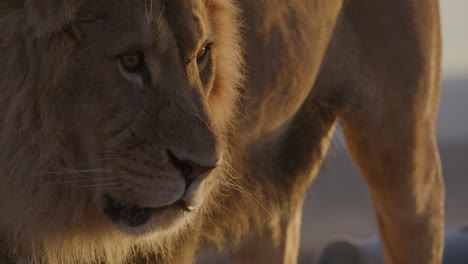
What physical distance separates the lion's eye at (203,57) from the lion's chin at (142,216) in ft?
1.41

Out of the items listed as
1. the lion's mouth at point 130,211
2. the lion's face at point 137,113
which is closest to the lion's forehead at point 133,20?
the lion's face at point 137,113

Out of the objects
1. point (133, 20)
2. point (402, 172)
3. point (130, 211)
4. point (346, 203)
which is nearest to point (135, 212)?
point (130, 211)

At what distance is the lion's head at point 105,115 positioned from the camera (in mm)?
2537

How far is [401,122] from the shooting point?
4.13 meters

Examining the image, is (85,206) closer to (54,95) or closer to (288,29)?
(54,95)

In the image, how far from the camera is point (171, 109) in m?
2.59

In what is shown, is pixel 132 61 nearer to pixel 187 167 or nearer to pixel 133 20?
pixel 133 20

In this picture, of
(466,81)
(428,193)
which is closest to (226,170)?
(428,193)

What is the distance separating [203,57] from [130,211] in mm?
492

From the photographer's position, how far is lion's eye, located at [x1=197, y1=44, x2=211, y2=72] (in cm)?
284

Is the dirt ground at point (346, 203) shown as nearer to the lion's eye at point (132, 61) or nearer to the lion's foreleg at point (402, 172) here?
the lion's foreleg at point (402, 172)

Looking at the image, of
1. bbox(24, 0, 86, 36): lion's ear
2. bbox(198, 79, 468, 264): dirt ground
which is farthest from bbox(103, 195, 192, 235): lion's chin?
bbox(198, 79, 468, 264): dirt ground

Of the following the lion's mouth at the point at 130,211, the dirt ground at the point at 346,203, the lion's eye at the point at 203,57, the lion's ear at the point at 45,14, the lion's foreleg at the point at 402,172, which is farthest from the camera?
the dirt ground at the point at 346,203

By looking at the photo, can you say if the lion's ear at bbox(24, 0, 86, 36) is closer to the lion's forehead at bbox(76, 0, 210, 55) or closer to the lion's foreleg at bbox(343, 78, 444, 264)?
the lion's forehead at bbox(76, 0, 210, 55)
